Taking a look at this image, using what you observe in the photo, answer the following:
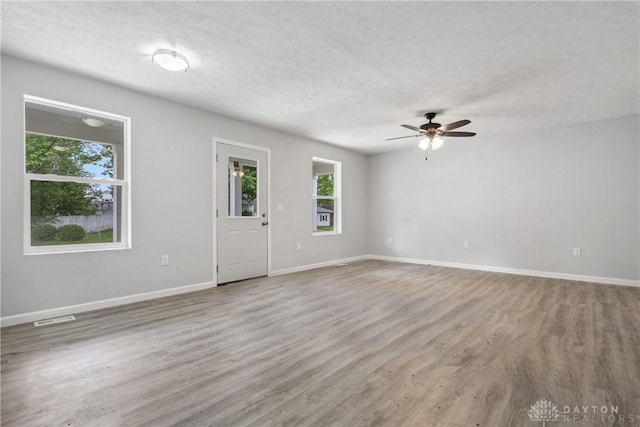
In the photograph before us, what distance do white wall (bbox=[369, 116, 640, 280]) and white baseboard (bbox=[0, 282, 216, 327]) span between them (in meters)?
4.71

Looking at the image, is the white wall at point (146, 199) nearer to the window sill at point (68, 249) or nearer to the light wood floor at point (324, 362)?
the window sill at point (68, 249)

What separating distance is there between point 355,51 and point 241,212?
3078 mm

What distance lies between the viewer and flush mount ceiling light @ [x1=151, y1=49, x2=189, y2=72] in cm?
284

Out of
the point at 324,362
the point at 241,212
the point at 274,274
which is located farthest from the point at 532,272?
the point at 241,212

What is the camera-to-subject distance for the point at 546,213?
213 inches

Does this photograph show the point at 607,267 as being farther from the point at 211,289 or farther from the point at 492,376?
the point at 211,289

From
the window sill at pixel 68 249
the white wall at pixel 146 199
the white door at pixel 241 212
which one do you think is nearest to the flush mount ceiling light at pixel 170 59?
the white wall at pixel 146 199

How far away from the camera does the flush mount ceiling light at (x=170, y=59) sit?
2.84 meters

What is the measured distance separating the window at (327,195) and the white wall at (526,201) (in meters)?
1.25

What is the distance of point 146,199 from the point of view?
3934 millimetres

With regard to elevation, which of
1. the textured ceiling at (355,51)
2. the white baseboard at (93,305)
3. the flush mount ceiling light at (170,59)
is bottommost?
the white baseboard at (93,305)

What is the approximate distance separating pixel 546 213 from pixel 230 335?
5.51 meters

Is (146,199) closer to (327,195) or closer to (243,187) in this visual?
(243,187)

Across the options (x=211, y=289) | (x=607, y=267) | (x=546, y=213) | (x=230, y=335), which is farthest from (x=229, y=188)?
(x=607, y=267)
